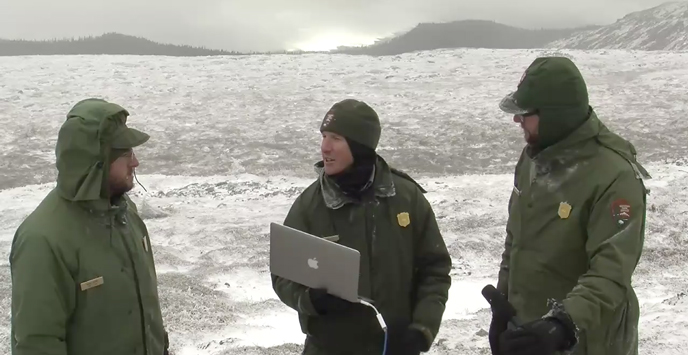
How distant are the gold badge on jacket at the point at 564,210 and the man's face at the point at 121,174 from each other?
2.19m

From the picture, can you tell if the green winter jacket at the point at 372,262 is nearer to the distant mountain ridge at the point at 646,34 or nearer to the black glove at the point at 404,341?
the black glove at the point at 404,341

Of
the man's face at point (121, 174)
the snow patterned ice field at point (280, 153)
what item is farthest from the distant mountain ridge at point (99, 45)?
the man's face at point (121, 174)

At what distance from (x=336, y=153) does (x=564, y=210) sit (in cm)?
120

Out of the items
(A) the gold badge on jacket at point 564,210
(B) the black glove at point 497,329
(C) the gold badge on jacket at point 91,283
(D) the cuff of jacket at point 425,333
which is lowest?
(D) the cuff of jacket at point 425,333

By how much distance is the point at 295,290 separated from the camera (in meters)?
3.31

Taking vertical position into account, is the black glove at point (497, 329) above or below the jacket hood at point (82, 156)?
below

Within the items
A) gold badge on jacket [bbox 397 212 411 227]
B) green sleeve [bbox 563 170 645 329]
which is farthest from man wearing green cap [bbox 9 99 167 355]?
green sleeve [bbox 563 170 645 329]

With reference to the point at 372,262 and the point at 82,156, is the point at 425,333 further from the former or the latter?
the point at 82,156

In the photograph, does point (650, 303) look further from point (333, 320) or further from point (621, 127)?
point (621, 127)

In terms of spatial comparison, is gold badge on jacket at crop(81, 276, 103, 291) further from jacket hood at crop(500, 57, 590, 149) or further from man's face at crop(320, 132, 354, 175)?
jacket hood at crop(500, 57, 590, 149)

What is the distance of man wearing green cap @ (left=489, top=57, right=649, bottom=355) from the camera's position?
9.14 ft

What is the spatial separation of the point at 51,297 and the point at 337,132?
5.21ft

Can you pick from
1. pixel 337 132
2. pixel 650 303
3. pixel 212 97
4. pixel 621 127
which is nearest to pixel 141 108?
pixel 212 97

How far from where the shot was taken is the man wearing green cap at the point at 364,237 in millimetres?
3350
